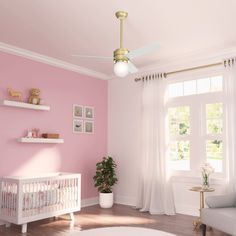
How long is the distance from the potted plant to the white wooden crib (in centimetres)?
91

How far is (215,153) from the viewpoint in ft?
14.3

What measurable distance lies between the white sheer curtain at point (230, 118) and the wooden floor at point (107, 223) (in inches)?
31.7


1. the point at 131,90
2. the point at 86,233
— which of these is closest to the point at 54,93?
the point at 131,90

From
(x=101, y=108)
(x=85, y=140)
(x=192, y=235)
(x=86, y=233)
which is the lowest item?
(x=192, y=235)

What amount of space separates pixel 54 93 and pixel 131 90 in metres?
1.47

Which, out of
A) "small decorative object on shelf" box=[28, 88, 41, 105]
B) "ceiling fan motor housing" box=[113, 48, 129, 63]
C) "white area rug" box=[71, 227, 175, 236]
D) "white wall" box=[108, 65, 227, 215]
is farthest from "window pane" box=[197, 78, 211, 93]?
"white area rug" box=[71, 227, 175, 236]

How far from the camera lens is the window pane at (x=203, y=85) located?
14.9ft

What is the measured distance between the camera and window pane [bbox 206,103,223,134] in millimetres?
4375

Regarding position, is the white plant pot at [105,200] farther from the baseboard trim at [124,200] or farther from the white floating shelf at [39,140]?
the white floating shelf at [39,140]

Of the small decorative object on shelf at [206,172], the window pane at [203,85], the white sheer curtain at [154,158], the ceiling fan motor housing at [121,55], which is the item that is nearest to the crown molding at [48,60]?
the white sheer curtain at [154,158]

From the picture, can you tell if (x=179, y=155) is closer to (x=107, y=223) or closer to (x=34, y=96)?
(x=107, y=223)

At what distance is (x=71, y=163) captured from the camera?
Answer: 16.7 ft

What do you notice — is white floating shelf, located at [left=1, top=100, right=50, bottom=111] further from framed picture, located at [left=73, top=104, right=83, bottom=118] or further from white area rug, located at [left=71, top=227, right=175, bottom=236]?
white area rug, located at [left=71, top=227, right=175, bottom=236]

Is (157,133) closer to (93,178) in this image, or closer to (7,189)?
(93,178)
